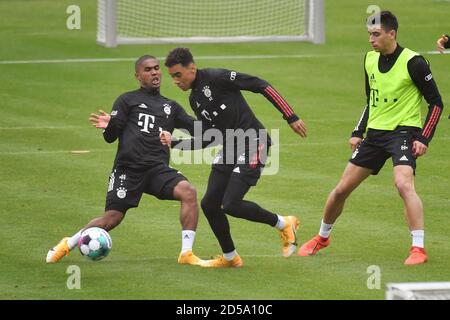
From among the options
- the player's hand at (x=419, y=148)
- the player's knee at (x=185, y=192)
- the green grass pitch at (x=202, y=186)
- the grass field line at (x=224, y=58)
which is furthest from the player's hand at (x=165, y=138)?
the grass field line at (x=224, y=58)

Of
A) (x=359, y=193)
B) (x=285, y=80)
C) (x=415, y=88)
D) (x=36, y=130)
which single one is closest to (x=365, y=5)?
(x=285, y=80)

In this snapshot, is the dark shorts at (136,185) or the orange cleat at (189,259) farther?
the dark shorts at (136,185)

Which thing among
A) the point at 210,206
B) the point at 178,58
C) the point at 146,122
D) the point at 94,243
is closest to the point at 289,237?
the point at 210,206

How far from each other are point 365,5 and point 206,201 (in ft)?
74.8

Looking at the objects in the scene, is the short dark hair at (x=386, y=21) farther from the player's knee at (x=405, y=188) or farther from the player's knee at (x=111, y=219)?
the player's knee at (x=111, y=219)

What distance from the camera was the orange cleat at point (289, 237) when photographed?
501 inches

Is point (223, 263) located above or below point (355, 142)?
below

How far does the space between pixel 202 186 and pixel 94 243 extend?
5.06 m

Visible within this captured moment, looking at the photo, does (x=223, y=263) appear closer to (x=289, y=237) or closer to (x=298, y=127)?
(x=289, y=237)

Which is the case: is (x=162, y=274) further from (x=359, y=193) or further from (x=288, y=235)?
(x=359, y=193)

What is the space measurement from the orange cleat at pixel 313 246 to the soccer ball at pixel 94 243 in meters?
2.12

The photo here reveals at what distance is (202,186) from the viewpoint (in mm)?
17016
